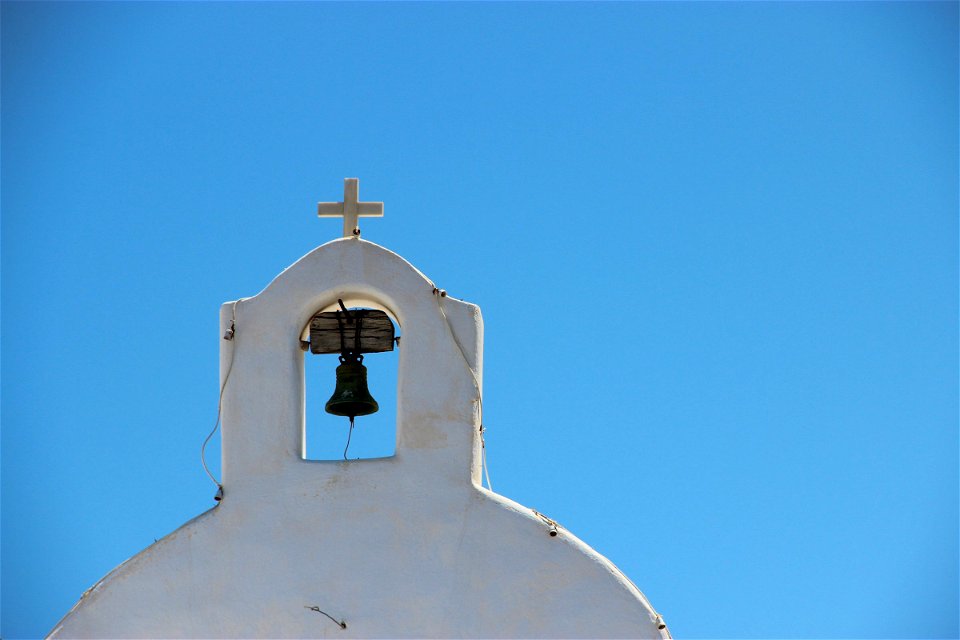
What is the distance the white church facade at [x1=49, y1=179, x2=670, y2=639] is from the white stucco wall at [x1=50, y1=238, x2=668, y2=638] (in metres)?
0.01

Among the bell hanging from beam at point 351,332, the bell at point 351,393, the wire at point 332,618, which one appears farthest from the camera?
the bell at point 351,393

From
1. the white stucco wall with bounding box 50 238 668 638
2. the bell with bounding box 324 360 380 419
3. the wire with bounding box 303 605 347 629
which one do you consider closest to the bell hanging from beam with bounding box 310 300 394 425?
the bell with bounding box 324 360 380 419

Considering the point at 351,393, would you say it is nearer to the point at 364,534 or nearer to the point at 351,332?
the point at 351,332

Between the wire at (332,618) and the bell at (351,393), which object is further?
the bell at (351,393)

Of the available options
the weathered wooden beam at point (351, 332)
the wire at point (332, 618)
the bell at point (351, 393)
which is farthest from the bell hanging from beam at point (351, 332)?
the wire at point (332, 618)

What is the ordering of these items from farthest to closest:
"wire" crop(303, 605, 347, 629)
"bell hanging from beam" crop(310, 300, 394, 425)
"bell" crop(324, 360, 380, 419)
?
1. "bell" crop(324, 360, 380, 419)
2. "bell hanging from beam" crop(310, 300, 394, 425)
3. "wire" crop(303, 605, 347, 629)

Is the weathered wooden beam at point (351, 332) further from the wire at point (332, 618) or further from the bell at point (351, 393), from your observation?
the wire at point (332, 618)

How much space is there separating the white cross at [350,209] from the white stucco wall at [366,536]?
1.27 ft

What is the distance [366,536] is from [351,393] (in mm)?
1300

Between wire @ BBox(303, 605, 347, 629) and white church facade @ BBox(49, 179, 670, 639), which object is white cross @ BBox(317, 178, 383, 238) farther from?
wire @ BBox(303, 605, 347, 629)

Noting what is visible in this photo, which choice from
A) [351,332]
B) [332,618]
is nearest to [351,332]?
[351,332]

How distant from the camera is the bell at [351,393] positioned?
1150cm

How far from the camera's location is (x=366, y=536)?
421 inches

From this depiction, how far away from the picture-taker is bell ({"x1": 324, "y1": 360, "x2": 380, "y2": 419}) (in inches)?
453
